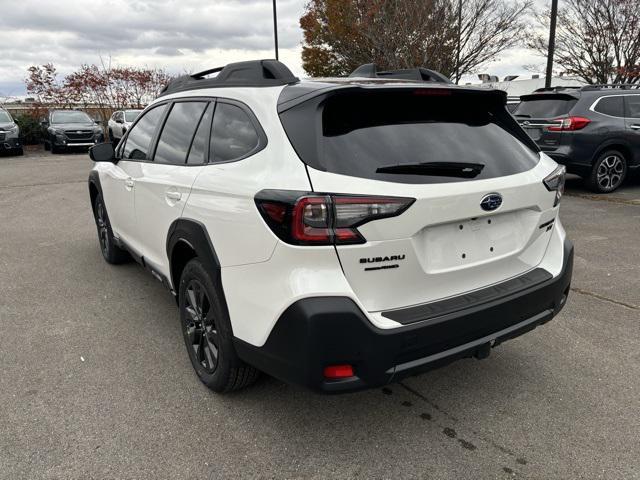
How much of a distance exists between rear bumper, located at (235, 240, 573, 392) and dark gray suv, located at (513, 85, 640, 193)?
737 centimetres

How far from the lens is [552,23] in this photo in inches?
567

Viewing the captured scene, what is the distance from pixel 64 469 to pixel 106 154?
2879 mm

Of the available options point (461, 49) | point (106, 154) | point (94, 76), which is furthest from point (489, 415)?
point (94, 76)

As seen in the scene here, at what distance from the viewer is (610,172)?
A: 9227mm

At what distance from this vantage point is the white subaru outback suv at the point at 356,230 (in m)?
2.13

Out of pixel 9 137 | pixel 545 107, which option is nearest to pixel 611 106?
pixel 545 107

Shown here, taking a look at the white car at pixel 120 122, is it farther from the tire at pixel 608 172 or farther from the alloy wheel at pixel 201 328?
the alloy wheel at pixel 201 328

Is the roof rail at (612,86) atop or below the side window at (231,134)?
atop

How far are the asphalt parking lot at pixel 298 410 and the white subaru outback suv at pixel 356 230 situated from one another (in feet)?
1.06

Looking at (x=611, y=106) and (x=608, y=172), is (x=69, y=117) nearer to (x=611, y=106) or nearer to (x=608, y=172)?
(x=611, y=106)

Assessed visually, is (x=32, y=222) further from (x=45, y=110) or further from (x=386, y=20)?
(x=45, y=110)

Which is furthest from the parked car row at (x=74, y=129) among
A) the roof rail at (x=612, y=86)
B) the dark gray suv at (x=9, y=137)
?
the roof rail at (x=612, y=86)

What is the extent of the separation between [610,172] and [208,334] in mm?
8710

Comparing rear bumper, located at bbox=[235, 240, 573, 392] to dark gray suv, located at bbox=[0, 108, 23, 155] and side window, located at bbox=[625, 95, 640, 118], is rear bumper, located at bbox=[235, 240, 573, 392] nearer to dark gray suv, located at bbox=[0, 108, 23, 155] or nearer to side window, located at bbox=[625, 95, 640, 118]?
side window, located at bbox=[625, 95, 640, 118]
